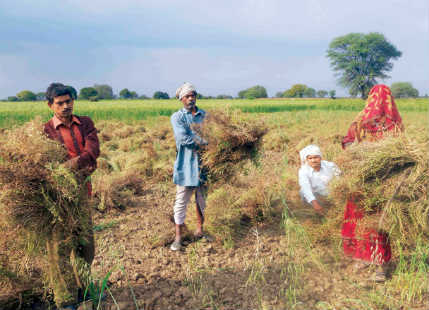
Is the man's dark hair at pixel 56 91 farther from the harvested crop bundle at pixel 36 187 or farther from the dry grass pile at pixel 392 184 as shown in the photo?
the dry grass pile at pixel 392 184

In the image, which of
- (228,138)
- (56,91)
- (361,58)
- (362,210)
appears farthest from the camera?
(361,58)

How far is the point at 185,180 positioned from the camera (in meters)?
3.46

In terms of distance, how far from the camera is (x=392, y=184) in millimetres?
2520

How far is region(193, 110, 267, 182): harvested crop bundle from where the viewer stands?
3109 millimetres

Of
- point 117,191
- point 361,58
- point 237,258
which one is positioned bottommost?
point 237,258

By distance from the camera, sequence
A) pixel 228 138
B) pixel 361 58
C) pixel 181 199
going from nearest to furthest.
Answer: pixel 228 138 → pixel 181 199 → pixel 361 58

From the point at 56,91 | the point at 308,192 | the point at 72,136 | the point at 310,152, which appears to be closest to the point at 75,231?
the point at 72,136

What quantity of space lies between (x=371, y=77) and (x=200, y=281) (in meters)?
56.4

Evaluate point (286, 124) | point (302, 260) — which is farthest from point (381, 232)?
point (286, 124)

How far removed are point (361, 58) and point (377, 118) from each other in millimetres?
57693

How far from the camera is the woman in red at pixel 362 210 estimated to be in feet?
9.39

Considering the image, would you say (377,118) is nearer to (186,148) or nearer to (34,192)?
(186,148)

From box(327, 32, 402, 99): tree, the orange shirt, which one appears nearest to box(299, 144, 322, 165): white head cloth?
the orange shirt

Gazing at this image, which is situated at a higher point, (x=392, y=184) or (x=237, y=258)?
(x=392, y=184)
